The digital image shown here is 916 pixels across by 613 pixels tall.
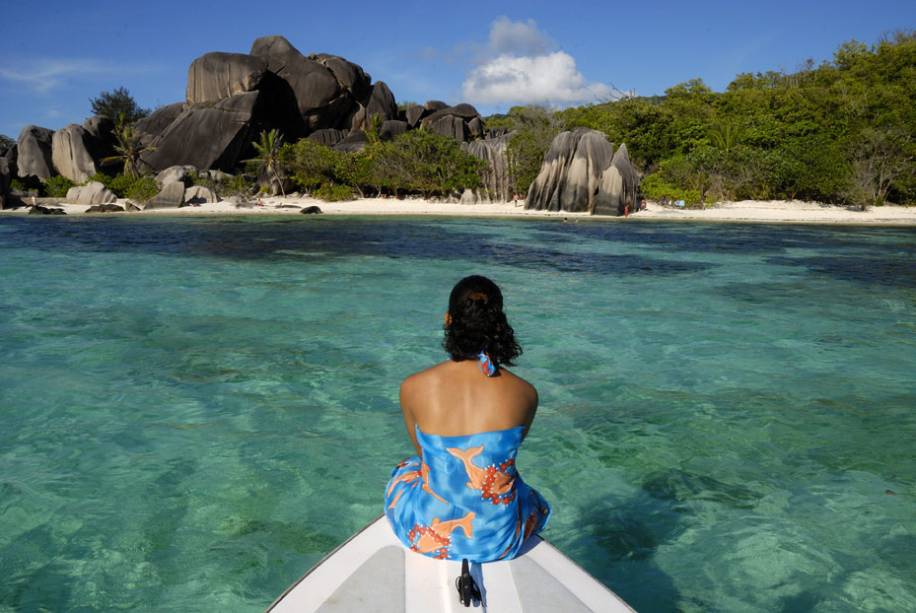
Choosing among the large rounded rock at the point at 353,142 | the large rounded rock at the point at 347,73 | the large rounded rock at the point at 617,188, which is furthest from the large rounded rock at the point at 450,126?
the large rounded rock at the point at 617,188

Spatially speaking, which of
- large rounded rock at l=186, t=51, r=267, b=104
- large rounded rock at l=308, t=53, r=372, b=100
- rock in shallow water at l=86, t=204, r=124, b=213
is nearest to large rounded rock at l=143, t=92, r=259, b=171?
large rounded rock at l=186, t=51, r=267, b=104

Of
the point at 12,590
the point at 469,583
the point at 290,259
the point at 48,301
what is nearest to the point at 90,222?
the point at 290,259

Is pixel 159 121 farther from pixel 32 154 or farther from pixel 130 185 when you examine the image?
pixel 130 185

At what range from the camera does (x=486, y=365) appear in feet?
9.01

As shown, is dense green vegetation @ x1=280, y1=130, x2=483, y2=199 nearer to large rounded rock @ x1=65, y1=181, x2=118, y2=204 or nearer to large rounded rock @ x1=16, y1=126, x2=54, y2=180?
large rounded rock @ x1=65, y1=181, x2=118, y2=204

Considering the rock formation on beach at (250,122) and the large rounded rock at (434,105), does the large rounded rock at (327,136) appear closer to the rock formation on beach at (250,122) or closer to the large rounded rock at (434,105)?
the rock formation on beach at (250,122)

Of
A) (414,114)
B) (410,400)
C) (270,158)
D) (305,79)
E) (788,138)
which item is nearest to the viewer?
(410,400)

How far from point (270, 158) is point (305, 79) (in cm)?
1403

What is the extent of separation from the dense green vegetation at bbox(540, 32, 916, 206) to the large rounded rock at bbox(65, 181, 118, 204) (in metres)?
28.2

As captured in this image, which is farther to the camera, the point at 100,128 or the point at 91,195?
the point at 100,128

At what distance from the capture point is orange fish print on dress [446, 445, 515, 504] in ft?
8.79

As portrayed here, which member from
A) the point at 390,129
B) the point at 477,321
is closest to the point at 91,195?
the point at 390,129

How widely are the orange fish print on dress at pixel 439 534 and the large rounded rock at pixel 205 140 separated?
5138 centimetres

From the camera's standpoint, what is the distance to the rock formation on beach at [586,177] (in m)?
37.5
